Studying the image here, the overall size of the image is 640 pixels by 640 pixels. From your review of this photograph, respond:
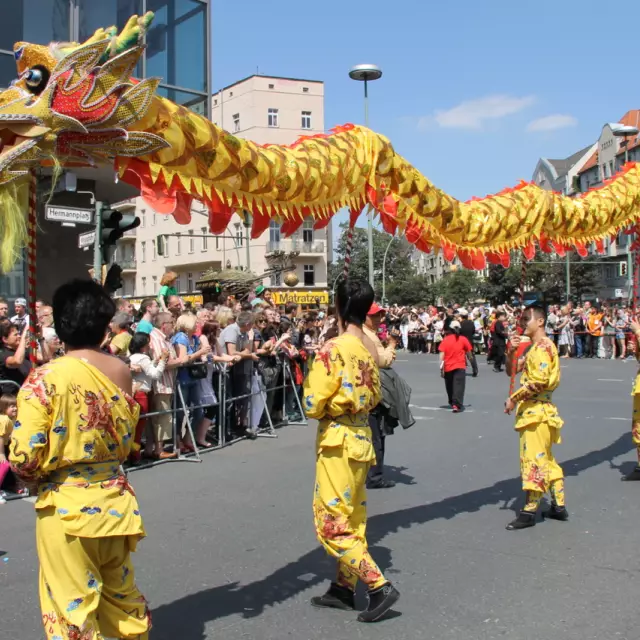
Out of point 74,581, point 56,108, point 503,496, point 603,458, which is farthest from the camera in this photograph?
point 603,458

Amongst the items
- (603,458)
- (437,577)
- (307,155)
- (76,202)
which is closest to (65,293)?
(307,155)

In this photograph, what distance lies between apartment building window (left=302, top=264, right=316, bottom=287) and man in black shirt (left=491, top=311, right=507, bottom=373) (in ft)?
106

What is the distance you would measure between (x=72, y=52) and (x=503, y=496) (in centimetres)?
521

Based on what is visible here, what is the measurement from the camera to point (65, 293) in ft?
9.95

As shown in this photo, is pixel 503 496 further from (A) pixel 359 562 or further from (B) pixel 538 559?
(A) pixel 359 562

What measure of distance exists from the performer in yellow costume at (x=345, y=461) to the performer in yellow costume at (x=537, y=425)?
2012mm

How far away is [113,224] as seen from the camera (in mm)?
6328

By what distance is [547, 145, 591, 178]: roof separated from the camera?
68.9 m

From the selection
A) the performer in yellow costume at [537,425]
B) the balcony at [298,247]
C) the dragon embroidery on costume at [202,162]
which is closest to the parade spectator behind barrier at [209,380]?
the dragon embroidery on costume at [202,162]

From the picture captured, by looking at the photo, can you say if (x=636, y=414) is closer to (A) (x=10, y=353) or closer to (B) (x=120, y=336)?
(B) (x=120, y=336)

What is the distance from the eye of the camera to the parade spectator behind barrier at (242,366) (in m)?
9.71

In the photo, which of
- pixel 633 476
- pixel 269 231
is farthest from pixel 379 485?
pixel 269 231

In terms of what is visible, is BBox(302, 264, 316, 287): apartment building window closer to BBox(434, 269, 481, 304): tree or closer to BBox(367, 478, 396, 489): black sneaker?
BBox(434, 269, 481, 304): tree

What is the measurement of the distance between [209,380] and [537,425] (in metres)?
4.60
